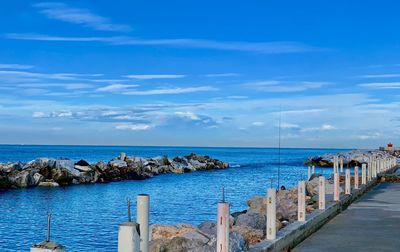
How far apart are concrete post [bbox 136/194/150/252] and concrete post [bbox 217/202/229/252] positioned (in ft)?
7.00

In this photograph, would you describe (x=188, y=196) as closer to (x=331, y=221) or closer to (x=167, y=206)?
(x=167, y=206)

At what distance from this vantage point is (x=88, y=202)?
3322 centimetres

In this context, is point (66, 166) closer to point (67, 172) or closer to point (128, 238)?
point (67, 172)

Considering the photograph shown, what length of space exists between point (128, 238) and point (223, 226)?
2.80 meters

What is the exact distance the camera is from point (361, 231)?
1238 centimetres

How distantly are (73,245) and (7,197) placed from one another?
19894 millimetres

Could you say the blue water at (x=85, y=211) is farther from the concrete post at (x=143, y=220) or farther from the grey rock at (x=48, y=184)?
the concrete post at (x=143, y=220)

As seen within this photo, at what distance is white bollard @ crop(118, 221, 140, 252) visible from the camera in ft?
15.2

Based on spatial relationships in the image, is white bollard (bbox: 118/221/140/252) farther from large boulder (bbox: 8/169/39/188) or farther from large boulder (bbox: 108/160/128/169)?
large boulder (bbox: 108/160/128/169)

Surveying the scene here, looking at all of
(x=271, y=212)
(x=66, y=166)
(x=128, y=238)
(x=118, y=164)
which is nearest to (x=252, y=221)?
(x=271, y=212)

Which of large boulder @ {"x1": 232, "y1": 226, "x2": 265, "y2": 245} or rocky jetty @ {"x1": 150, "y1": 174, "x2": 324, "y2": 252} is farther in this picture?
large boulder @ {"x1": 232, "y1": 226, "x2": 265, "y2": 245}

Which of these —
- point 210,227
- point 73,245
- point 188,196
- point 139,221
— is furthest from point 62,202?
point 139,221

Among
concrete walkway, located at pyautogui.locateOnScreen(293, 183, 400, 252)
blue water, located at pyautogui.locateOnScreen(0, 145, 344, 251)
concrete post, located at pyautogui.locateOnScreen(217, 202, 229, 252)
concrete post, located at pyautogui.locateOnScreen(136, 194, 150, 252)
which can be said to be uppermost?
concrete post, located at pyautogui.locateOnScreen(136, 194, 150, 252)

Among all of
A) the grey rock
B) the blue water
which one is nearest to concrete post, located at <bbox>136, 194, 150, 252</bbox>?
the blue water
